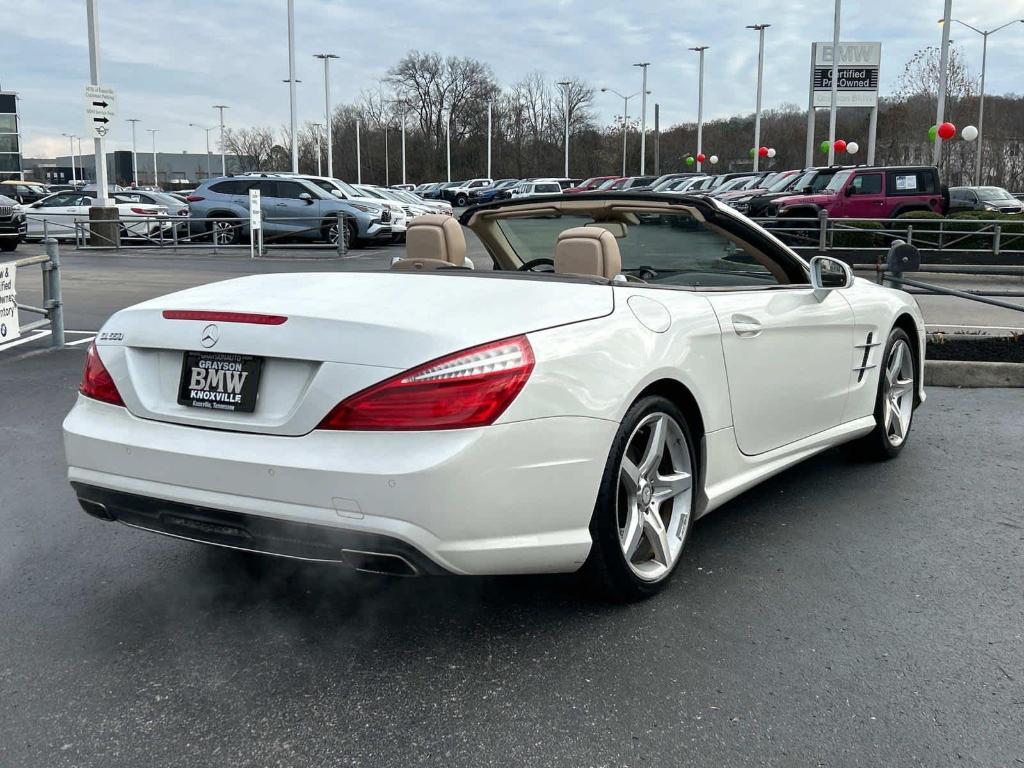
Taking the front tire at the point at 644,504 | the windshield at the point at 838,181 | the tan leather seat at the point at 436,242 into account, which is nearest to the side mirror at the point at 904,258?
the tan leather seat at the point at 436,242

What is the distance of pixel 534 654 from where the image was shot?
10.8 feet

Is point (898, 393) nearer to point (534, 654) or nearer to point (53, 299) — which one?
point (534, 654)

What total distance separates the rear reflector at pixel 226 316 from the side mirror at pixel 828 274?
8.57 ft

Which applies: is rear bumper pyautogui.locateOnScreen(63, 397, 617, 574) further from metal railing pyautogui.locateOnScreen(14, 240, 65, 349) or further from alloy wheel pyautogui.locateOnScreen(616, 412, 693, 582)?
metal railing pyautogui.locateOnScreen(14, 240, 65, 349)

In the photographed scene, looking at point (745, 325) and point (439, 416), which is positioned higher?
point (745, 325)

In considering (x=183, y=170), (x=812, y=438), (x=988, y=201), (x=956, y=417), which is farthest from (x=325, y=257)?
(x=183, y=170)

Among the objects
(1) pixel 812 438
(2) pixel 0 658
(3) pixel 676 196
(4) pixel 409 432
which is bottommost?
(2) pixel 0 658

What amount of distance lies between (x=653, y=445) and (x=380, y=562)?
1.12 m

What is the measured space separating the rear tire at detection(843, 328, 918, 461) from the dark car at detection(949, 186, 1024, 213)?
31.2 meters

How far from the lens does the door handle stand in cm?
410

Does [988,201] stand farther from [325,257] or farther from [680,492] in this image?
[680,492]

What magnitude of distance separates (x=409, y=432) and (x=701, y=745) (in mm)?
1151

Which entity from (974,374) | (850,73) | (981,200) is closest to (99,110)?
(974,374)

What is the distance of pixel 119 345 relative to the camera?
3523 millimetres
